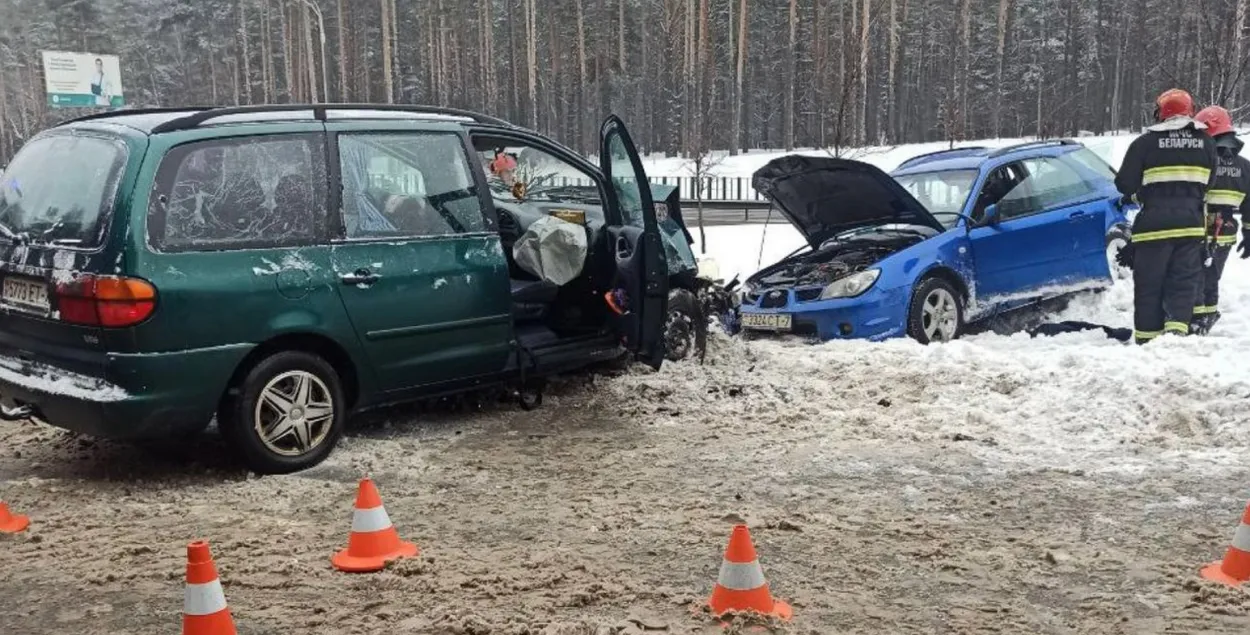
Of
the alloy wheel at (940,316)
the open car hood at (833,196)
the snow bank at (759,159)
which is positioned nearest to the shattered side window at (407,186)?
the open car hood at (833,196)

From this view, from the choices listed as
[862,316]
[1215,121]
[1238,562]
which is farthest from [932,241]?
[1238,562]

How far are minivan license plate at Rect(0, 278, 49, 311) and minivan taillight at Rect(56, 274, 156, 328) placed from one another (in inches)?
13.0

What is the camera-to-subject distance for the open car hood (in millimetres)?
8164

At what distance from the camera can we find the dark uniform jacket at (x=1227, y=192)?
8008 mm

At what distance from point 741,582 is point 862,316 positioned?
503 cm

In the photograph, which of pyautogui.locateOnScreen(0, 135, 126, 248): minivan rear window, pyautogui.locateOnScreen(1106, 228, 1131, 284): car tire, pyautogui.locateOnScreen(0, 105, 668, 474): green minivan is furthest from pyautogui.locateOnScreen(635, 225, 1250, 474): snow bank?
pyautogui.locateOnScreen(0, 135, 126, 248): minivan rear window

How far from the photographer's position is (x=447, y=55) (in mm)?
50750

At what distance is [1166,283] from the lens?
7348 millimetres

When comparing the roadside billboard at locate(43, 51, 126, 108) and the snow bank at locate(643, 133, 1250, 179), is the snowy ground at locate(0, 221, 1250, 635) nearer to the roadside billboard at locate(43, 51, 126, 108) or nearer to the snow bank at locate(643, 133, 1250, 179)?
the snow bank at locate(643, 133, 1250, 179)

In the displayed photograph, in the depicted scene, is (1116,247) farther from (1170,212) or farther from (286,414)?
(286,414)

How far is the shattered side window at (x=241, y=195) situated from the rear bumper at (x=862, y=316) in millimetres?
4394

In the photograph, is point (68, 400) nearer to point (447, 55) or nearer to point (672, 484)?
point (672, 484)

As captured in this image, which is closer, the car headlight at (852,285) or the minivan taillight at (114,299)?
the minivan taillight at (114,299)

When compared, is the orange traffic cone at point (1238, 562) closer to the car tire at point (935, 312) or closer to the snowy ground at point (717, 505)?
the snowy ground at point (717, 505)
